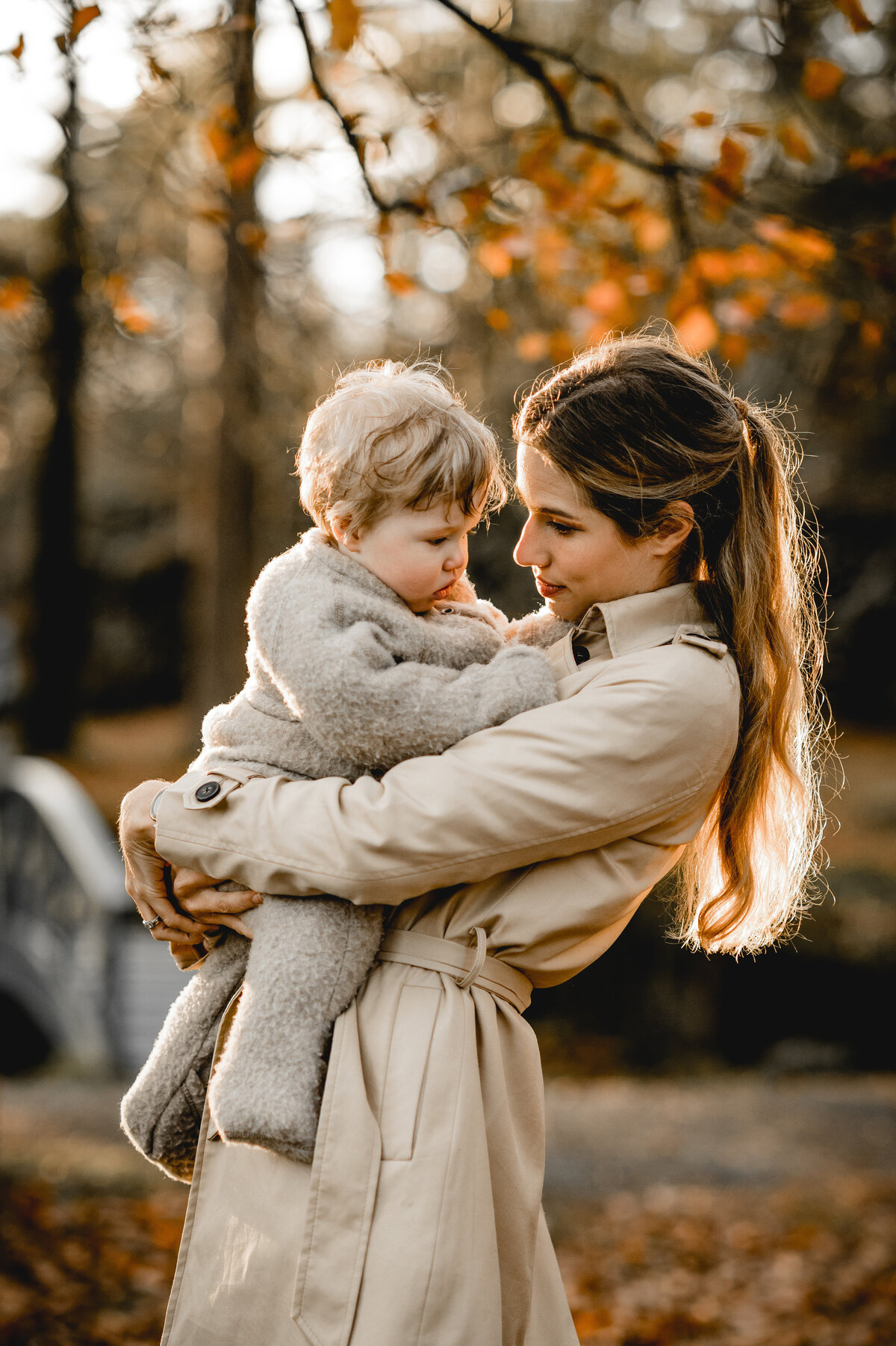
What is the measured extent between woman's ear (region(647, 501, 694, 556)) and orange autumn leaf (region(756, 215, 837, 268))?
Result: 2.28 m

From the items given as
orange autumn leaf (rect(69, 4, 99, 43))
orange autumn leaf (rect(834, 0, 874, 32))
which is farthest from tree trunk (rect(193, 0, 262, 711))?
orange autumn leaf (rect(834, 0, 874, 32))

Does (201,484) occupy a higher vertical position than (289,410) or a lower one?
lower

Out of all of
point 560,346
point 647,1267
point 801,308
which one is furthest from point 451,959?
point 801,308

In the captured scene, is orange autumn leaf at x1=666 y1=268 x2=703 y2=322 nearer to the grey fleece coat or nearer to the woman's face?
the woman's face

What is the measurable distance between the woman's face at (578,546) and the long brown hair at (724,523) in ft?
0.08

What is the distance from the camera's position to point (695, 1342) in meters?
4.52

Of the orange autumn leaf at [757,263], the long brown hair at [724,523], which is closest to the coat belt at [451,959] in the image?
the long brown hair at [724,523]

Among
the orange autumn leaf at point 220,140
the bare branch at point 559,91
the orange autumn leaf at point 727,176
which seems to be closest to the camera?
the bare branch at point 559,91

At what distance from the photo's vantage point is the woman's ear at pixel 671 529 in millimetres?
1889

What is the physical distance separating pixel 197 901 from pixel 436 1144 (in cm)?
53

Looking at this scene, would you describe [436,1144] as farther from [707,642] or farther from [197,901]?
[707,642]

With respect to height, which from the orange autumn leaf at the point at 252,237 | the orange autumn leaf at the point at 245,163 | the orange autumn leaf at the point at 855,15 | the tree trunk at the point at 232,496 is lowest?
the tree trunk at the point at 232,496

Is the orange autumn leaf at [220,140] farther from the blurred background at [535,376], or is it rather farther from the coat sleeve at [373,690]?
the coat sleeve at [373,690]

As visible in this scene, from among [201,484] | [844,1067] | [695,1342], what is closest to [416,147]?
[695,1342]
